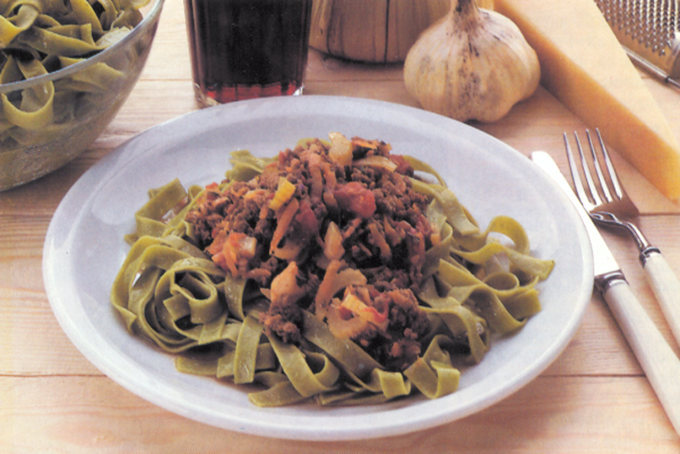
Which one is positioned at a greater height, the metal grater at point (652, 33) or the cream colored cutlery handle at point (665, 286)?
the metal grater at point (652, 33)

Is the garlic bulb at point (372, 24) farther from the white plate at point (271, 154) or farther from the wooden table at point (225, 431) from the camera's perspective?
the wooden table at point (225, 431)

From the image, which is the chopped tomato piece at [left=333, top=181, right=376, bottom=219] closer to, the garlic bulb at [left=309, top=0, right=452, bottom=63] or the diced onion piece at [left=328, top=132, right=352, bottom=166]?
the diced onion piece at [left=328, top=132, right=352, bottom=166]

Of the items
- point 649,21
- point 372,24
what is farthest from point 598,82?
point 372,24

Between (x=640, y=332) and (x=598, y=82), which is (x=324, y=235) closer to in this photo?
(x=640, y=332)

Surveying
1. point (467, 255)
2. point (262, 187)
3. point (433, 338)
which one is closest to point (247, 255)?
point (262, 187)

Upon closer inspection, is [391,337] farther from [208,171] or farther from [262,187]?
[208,171]

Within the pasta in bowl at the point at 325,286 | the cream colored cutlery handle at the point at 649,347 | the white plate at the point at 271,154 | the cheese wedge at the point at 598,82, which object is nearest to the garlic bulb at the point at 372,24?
the cheese wedge at the point at 598,82

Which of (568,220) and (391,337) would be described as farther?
(568,220)
